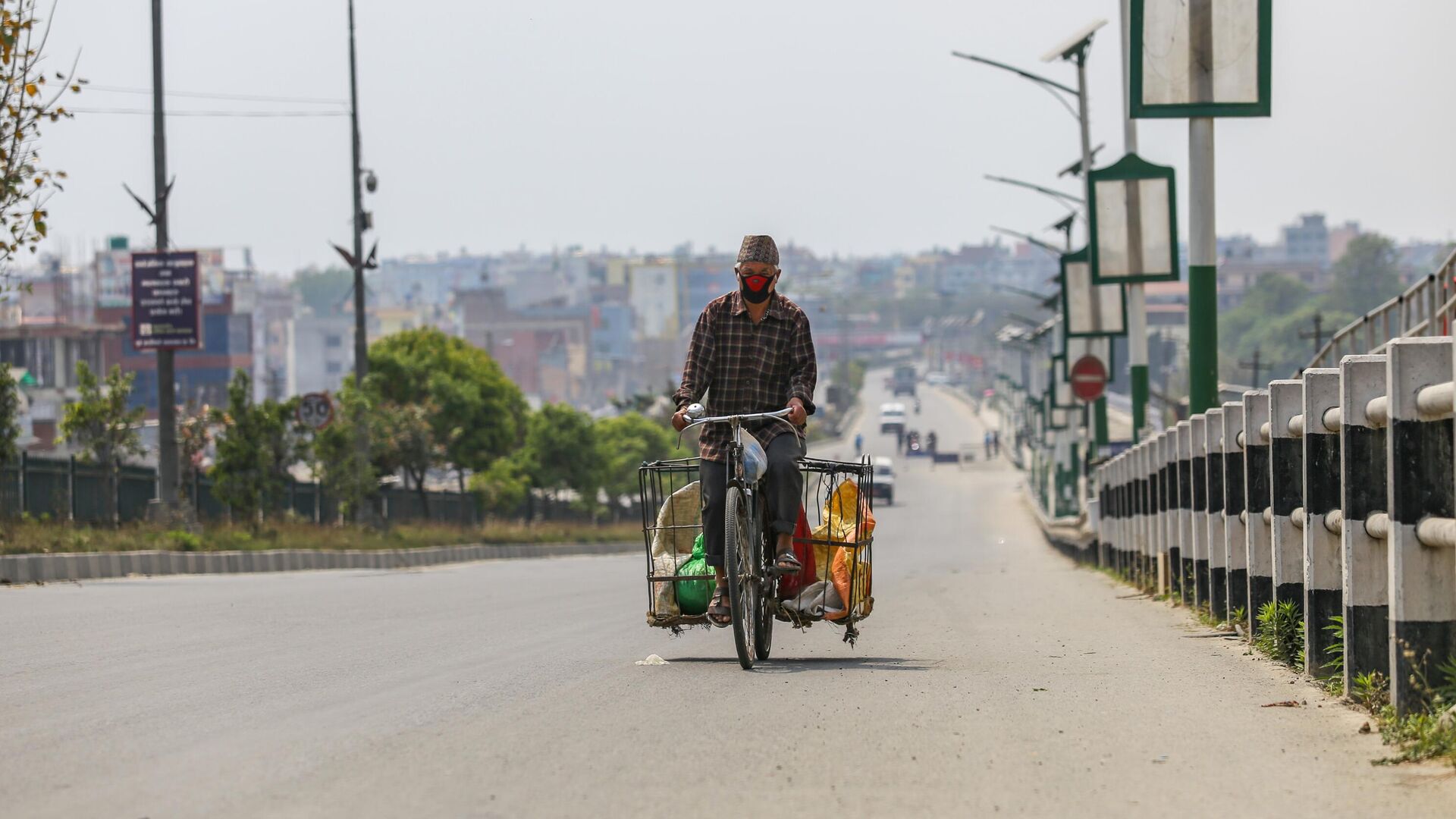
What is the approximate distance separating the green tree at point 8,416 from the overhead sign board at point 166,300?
3.76 meters

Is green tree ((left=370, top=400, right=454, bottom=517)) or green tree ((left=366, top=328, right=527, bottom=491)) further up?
green tree ((left=366, top=328, right=527, bottom=491))

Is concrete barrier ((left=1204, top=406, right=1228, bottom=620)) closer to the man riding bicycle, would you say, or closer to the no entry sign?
the man riding bicycle

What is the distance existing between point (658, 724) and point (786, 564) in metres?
2.55

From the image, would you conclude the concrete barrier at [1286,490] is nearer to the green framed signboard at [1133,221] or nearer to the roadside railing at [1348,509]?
the roadside railing at [1348,509]

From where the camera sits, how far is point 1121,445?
43.6 metres

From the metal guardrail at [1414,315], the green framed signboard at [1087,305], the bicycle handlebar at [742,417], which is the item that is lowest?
the bicycle handlebar at [742,417]

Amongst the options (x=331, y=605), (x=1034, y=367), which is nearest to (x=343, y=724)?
(x=331, y=605)

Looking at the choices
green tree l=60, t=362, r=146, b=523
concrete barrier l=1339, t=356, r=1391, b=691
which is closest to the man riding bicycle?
concrete barrier l=1339, t=356, r=1391, b=691

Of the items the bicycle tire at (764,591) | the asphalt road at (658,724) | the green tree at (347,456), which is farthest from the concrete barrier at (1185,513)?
the green tree at (347,456)

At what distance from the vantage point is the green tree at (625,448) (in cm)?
8019

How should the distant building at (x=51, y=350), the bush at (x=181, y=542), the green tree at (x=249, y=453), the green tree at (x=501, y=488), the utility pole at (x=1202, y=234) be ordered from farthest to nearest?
1. the distant building at (x=51, y=350)
2. the green tree at (x=501, y=488)
3. the green tree at (x=249, y=453)
4. the bush at (x=181, y=542)
5. the utility pole at (x=1202, y=234)

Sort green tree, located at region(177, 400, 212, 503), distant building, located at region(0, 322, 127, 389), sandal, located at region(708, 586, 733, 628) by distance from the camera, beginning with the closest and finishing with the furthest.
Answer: sandal, located at region(708, 586, 733, 628) < green tree, located at region(177, 400, 212, 503) < distant building, located at region(0, 322, 127, 389)

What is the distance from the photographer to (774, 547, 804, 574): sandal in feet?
32.1

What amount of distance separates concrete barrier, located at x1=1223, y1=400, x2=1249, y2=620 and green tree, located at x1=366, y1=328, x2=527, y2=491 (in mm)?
50857
